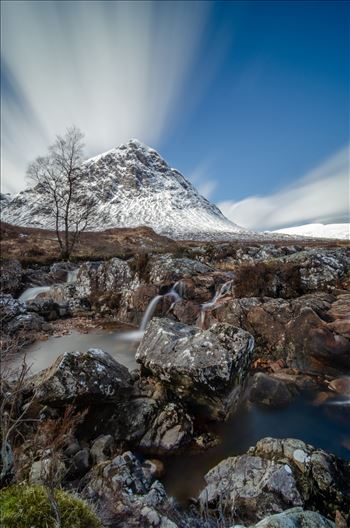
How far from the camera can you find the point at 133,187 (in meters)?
144

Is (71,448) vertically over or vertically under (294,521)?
under

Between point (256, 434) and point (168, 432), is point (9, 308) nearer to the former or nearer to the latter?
point (168, 432)

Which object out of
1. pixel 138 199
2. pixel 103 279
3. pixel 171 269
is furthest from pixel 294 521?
pixel 138 199

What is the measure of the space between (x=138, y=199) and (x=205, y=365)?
435ft

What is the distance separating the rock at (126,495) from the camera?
364 centimetres

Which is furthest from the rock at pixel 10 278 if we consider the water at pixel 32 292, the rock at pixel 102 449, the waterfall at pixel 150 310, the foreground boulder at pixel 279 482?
the foreground boulder at pixel 279 482

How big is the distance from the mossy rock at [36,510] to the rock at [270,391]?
255 inches

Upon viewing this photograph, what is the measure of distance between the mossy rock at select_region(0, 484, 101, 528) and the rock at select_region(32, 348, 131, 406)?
12.4 feet

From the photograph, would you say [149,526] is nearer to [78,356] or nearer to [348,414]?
[78,356]

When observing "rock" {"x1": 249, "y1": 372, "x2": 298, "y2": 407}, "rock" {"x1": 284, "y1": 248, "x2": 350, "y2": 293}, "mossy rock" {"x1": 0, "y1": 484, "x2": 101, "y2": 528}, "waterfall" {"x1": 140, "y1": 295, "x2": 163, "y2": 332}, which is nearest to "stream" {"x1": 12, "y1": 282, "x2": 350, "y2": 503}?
"rock" {"x1": 249, "y1": 372, "x2": 298, "y2": 407}

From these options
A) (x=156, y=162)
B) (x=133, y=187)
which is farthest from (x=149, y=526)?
(x=156, y=162)

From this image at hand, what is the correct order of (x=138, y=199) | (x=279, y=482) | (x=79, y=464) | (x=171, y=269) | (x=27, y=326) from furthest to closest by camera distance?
(x=138, y=199) → (x=171, y=269) → (x=27, y=326) → (x=79, y=464) → (x=279, y=482)

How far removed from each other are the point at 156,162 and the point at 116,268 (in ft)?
561

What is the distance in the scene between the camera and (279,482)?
4.55 m
